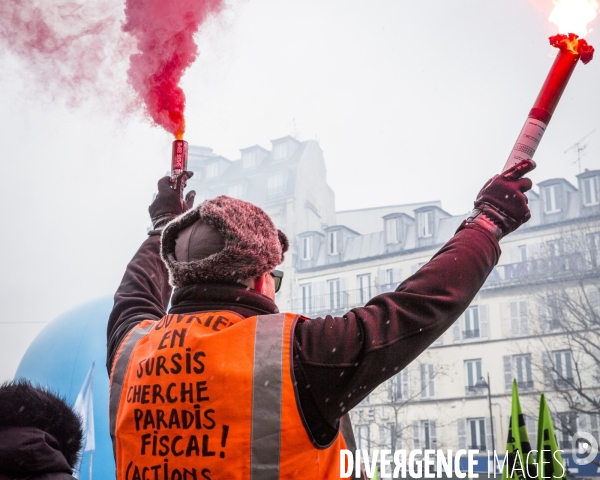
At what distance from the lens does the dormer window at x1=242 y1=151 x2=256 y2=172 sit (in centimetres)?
3612

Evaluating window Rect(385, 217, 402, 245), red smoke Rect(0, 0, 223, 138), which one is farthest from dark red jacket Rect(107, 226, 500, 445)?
window Rect(385, 217, 402, 245)

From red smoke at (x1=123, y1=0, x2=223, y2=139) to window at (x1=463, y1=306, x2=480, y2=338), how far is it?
27.1m

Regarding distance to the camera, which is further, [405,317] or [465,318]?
[465,318]

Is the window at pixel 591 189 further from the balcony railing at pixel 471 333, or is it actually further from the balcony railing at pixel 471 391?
the balcony railing at pixel 471 391

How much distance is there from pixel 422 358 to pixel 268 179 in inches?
462

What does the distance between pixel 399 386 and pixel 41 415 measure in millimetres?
27422

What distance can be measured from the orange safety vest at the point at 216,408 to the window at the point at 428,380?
28.7m

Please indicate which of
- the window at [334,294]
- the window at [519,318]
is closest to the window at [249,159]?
the window at [334,294]

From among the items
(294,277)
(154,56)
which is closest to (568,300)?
(294,277)

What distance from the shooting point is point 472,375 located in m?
29.1

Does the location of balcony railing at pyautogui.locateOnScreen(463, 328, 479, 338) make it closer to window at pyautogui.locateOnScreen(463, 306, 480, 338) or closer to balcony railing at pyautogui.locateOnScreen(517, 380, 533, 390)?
window at pyautogui.locateOnScreen(463, 306, 480, 338)

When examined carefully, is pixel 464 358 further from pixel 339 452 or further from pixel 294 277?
pixel 339 452

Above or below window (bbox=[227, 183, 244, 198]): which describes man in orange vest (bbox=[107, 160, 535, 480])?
below

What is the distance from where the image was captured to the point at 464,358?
2955 cm
